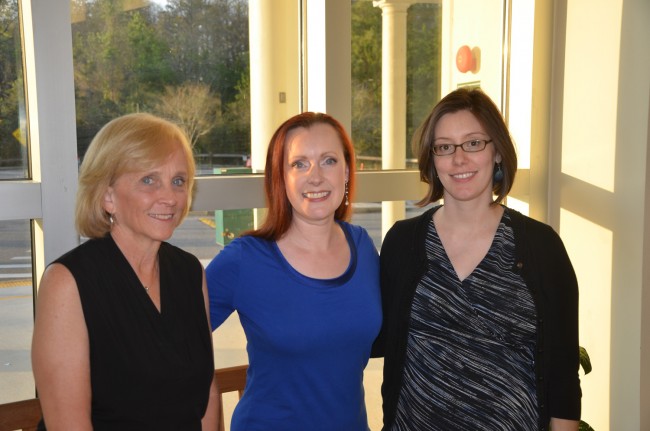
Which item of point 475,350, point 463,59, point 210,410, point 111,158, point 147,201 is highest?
point 463,59

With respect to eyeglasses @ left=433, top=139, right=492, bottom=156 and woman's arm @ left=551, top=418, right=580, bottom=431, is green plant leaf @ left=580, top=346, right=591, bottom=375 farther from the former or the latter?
eyeglasses @ left=433, top=139, right=492, bottom=156

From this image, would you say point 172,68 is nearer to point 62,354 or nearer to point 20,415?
point 20,415

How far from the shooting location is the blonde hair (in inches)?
64.7

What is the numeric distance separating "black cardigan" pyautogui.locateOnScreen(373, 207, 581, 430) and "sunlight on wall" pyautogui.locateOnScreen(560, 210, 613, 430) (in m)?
1.33

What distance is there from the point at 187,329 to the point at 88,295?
1.05 feet

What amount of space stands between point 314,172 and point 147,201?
0.54m

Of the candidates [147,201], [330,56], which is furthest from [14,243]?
[330,56]

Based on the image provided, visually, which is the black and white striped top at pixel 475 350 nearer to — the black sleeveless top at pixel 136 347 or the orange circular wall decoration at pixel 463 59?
the black sleeveless top at pixel 136 347

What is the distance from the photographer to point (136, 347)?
1643mm

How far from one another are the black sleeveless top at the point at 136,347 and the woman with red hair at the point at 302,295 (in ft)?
0.56

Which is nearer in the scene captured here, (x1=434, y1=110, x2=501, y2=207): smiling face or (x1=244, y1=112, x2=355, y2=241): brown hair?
(x1=434, y1=110, x2=501, y2=207): smiling face

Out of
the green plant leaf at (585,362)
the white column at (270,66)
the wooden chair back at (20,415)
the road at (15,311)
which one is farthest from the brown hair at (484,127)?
the road at (15,311)

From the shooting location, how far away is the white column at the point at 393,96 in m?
3.42

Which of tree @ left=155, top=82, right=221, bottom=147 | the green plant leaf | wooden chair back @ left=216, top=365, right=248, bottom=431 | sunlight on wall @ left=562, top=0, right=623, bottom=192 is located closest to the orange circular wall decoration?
sunlight on wall @ left=562, top=0, right=623, bottom=192
